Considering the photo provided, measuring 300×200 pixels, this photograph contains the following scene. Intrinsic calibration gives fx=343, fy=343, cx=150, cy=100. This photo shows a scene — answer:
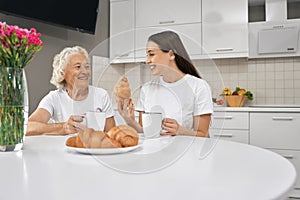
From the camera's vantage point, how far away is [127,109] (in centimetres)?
99

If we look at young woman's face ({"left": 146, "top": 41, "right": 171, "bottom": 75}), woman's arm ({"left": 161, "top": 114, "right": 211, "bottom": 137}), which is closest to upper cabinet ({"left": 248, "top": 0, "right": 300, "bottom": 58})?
woman's arm ({"left": 161, "top": 114, "right": 211, "bottom": 137})

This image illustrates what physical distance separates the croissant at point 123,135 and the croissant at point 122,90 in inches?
3.4

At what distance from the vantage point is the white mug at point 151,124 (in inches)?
43.3

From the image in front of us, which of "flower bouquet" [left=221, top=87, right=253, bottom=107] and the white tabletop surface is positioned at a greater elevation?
"flower bouquet" [left=221, top=87, right=253, bottom=107]

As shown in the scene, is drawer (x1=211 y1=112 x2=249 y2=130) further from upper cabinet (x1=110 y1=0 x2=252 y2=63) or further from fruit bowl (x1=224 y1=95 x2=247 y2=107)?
upper cabinet (x1=110 y1=0 x2=252 y2=63)

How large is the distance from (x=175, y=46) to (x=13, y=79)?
0.74 m

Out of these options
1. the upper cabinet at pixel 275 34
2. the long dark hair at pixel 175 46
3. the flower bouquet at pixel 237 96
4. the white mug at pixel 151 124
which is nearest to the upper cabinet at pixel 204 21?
the upper cabinet at pixel 275 34

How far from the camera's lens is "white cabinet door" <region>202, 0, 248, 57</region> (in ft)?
10.6

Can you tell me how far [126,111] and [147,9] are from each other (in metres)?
2.81

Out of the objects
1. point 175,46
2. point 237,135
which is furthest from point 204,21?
point 175,46

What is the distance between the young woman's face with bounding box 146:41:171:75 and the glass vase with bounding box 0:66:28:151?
38 cm

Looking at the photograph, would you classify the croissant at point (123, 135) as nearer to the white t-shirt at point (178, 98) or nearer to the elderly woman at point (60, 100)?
the white t-shirt at point (178, 98)

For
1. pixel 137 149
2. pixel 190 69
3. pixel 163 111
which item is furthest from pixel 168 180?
pixel 190 69

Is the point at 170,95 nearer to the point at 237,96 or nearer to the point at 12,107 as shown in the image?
the point at 12,107
